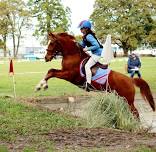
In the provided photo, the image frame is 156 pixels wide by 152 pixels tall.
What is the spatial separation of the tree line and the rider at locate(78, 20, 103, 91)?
86024mm

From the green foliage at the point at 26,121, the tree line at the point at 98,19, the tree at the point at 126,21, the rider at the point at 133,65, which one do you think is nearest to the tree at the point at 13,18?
the tree line at the point at 98,19

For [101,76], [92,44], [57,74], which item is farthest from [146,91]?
[57,74]

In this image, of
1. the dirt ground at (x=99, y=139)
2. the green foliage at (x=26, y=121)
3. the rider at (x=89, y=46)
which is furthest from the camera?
the rider at (x=89, y=46)

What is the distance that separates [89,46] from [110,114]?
9.03 ft

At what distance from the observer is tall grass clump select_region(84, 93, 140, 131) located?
11.7m

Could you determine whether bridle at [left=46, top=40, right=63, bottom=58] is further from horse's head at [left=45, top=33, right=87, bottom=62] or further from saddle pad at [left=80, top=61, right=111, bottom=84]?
saddle pad at [left=80, top=61, right=111, bottom=84]

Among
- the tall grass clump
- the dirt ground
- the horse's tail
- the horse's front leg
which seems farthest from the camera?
the horse's tail

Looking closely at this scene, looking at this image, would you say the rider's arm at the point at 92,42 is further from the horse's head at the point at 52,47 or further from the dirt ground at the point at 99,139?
the dirt ground at the point at 99,139

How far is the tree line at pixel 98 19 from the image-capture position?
10331 cm

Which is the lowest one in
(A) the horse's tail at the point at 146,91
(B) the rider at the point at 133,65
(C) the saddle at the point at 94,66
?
(B) the rider at the point at 133,65

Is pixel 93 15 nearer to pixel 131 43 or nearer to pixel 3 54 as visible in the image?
pixel 131 43

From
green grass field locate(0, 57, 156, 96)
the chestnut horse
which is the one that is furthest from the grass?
green grass field locate(0, 57, 156, 96)

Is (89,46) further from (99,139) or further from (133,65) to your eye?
(133,65)

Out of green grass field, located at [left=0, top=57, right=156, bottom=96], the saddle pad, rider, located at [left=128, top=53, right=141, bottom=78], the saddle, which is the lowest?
green grass field, located at [left=0, top=57, right=156, bottom=96]
